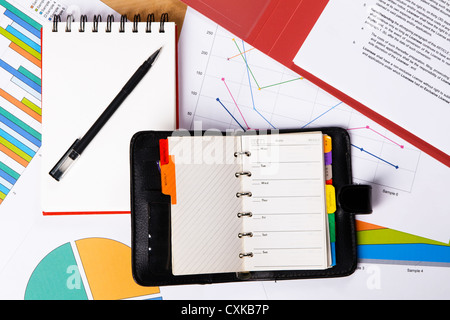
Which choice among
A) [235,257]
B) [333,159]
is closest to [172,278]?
[235,257]

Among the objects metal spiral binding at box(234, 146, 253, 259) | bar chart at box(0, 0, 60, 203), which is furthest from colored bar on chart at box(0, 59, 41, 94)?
metal spiral binding at box(234, 146, 253, 259)

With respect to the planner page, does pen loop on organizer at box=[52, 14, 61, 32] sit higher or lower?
higher

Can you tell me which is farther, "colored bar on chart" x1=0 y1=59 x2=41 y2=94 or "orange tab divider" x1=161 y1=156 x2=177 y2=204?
"colored bar on chart" x1=0 y1=59 x2=41 y2=94

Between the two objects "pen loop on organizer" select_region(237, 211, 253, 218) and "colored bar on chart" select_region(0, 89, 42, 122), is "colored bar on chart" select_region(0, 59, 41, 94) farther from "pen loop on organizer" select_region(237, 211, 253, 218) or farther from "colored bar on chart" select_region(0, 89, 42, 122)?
"pen loop on organizer" select_region(237, 211, 253, 218)

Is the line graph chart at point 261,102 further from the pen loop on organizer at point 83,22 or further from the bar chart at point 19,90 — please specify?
the bar chart at point 19,90

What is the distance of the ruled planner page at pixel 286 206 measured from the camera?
765mm

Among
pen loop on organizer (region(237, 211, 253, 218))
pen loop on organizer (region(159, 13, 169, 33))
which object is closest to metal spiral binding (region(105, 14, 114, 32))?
pen loop on organizer (region(159, 13, 169, 33))

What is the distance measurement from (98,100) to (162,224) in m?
0.30

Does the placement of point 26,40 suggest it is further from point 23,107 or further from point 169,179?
point 169,179

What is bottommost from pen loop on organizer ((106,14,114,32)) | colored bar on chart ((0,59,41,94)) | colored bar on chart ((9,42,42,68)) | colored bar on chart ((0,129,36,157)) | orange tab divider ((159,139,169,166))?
orange tab divider ((159,139,169,166))

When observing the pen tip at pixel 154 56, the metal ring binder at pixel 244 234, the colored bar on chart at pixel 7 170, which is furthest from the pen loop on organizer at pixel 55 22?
the metal ring binder at pixel 244 234

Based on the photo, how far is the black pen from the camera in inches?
32.2

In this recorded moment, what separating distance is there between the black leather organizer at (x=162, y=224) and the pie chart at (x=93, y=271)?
3.0 inches
